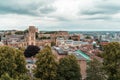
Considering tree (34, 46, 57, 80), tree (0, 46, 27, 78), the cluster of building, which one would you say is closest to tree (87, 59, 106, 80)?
tree (34, 46, 57, 80)

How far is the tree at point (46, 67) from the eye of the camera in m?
36.4

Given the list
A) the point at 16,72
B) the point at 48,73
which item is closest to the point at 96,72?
the point at 48,73

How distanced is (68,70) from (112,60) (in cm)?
625

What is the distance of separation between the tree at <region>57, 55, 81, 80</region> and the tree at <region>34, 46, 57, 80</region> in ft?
3.38

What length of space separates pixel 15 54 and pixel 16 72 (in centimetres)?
282

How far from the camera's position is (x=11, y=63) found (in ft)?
116

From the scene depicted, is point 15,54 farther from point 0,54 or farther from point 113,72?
point 113,72

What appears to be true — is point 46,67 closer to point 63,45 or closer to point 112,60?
point 112,60

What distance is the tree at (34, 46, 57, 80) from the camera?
3638cm

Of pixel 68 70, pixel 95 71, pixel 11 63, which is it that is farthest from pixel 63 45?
pixel 11 63

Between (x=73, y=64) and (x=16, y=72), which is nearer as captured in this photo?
(x=16, y=72)

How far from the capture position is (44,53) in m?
37.4

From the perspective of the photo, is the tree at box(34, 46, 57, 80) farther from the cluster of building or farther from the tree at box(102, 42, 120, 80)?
the tree at box(102, 42, 120, 80)

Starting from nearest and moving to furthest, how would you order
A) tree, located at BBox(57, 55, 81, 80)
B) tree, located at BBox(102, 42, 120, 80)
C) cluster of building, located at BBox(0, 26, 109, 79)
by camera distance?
tree, located at BBox(102, 42, 120, 80) < tree, located at BBox(57, 55, 81, 80) < cluster of building, located at BBox(0, 26, 109, 79)
